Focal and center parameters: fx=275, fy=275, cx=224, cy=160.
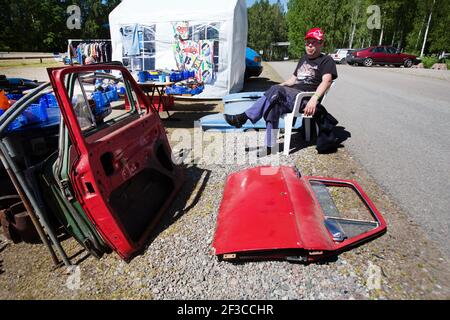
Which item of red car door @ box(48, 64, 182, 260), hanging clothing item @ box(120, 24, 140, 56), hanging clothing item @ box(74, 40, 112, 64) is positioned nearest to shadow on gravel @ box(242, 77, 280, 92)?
hanging clothing item @ box(120, 24, 140, 56)

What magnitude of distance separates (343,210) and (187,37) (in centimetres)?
844

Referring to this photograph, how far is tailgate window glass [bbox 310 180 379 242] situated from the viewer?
92.7 inches

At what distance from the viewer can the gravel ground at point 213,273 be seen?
1920 mm

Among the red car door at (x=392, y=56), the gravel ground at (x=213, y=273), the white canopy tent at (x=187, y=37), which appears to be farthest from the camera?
the red car door at (x=392, y=56)

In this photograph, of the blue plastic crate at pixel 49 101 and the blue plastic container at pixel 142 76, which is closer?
the blue plastic crate at pixel 49 101

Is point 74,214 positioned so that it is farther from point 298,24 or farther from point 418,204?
point 298,24

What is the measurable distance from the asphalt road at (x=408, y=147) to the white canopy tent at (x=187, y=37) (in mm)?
3689

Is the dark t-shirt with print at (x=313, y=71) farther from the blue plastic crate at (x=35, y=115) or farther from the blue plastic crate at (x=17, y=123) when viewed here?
the blue plastic crate at (x=17, y=123)

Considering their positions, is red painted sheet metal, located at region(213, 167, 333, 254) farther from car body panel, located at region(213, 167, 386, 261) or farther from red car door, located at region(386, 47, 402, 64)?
red car door, located at region(386, 47, 402, 64)

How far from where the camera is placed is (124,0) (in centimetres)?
1016

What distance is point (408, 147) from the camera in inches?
175

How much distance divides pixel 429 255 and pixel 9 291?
10.9ft

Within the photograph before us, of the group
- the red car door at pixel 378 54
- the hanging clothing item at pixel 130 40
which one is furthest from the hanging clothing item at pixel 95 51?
the red car door at pixel 378 54
